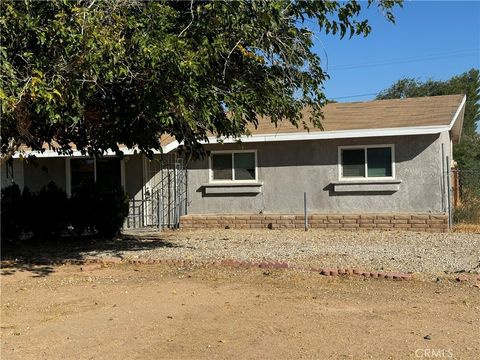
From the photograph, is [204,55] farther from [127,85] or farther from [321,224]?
[321,224]

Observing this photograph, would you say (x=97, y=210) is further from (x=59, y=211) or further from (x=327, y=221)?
(x=327, y=221)

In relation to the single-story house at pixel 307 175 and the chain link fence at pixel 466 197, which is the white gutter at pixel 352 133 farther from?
the chain link fence at pixel 466 197

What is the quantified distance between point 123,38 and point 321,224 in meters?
8.78

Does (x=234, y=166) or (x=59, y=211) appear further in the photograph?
(x=234, y=166)

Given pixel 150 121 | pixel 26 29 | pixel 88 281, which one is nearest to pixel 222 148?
pixel 150 121

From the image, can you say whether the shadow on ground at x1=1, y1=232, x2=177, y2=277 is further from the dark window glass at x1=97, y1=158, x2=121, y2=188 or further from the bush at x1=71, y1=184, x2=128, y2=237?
the dark window glass at x1=97, y1=158, x2=121, y2=188

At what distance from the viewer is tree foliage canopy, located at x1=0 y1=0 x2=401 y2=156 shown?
6742 millimetres

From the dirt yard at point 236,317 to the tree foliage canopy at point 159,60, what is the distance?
2226 millimetres

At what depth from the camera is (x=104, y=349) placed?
5074 millimetres

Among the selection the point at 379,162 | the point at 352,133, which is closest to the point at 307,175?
the point at 352,133

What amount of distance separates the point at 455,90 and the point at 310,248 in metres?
38.9

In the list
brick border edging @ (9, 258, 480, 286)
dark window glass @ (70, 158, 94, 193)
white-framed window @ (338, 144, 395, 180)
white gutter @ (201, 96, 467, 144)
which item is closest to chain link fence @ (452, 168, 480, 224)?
white gutter @ (201, 96, 467, 144)

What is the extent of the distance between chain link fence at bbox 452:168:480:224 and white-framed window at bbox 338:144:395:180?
2.29m

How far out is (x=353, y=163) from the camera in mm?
14891
